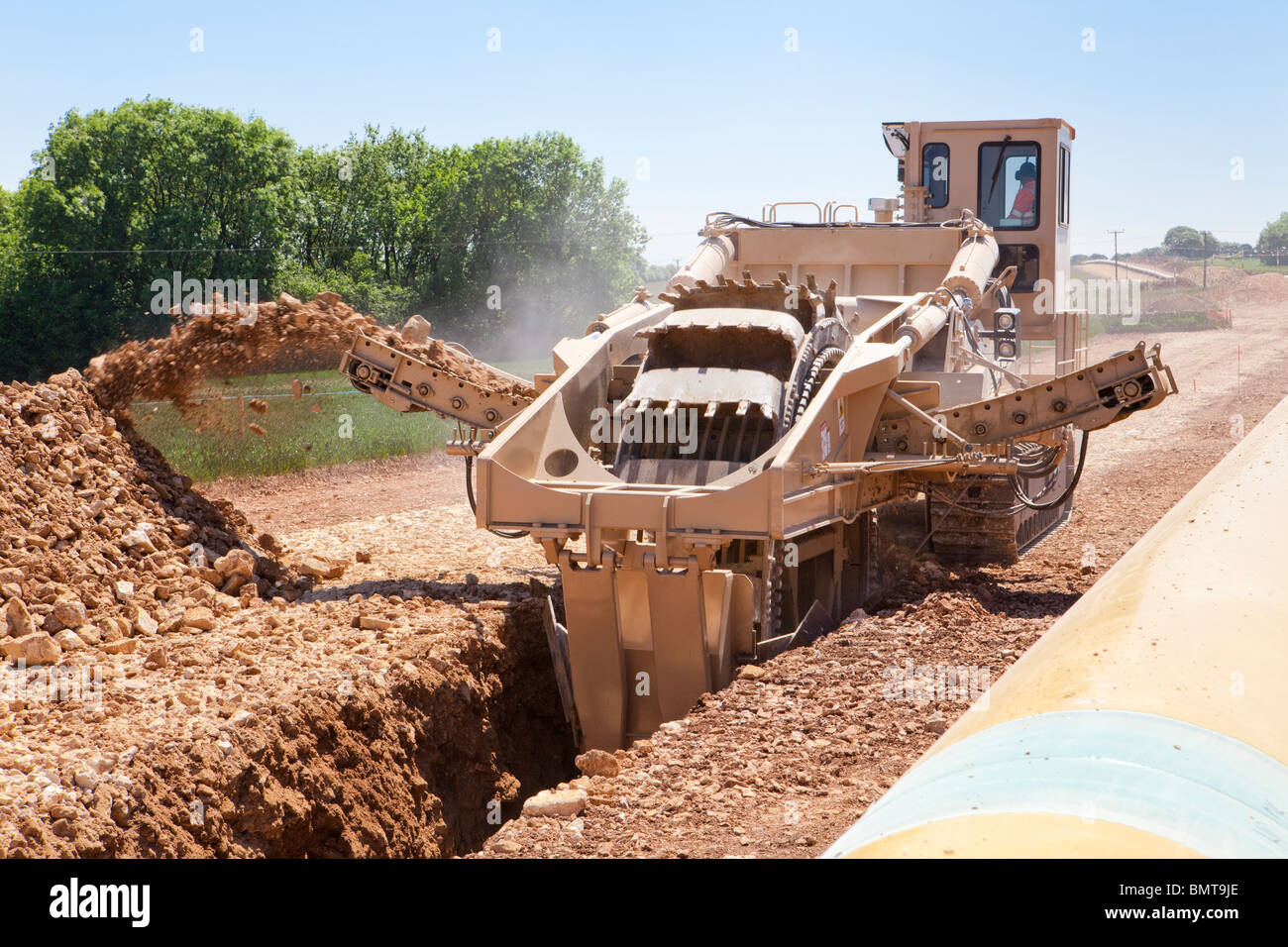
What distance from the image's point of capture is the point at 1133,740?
93.7 inches

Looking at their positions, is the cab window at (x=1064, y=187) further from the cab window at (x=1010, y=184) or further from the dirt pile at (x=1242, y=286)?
the dirt pile at (x=1242, y=286)

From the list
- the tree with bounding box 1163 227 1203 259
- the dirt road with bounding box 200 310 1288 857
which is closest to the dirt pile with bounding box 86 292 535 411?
the dirt road with bounding box 200 310 1288 857

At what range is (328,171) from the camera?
50.0 m

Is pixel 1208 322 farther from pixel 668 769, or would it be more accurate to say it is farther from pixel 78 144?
pixel 668 769

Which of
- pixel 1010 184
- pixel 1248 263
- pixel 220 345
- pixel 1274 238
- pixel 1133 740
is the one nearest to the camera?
pixel 1133 740

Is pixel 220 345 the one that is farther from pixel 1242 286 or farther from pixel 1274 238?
pixel 1274 238

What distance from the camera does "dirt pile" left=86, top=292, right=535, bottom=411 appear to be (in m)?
10.2

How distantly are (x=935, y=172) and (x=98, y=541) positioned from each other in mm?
8981

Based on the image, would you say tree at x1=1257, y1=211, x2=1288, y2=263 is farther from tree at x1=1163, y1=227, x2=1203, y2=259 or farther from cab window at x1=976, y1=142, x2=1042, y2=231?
cab window at x1=976, y1=142, x2=1042, y2=231

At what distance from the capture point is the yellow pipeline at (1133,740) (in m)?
2.08

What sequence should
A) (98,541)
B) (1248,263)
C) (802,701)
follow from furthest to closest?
(1248,263), (98,541), (802,701)

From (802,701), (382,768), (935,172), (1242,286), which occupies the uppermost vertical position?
(1242,286)

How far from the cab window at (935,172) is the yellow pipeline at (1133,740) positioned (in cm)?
1010

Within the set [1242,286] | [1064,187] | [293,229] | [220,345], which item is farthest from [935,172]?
[1242,286]
